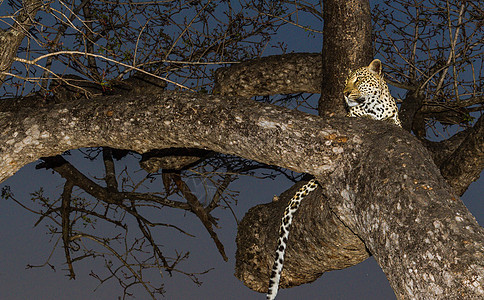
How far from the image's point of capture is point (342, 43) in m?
5.02

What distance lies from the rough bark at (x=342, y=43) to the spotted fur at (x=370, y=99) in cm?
82

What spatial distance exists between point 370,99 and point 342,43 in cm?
110

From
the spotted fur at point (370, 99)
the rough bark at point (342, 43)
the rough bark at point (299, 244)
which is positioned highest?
the rough bark at point (342, 43)

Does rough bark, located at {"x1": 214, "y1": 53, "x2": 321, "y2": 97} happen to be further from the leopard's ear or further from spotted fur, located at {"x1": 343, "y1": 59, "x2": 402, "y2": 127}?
spotted fur, located at {"x1": 343, "y1": 59, "x2": 402, "y2": 127}

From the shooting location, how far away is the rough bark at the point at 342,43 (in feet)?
16.4

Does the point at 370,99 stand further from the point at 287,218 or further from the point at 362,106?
the point at 287,218

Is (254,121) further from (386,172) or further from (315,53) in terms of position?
(315,53)

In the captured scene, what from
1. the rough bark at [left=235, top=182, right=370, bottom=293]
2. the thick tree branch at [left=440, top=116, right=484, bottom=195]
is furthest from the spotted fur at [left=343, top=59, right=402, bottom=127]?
the rough bark at [left=235, top=182, right=370, bottom=293]

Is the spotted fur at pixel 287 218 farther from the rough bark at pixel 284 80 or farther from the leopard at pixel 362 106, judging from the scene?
the rough bark at pixel 284 80

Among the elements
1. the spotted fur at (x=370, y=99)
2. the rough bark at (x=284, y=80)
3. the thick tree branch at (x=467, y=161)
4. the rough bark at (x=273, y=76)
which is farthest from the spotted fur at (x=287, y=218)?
the rough bark at (x=273, y=76)

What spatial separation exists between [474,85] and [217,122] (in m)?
3.35

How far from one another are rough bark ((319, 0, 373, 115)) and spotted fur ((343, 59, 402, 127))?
0.82 m

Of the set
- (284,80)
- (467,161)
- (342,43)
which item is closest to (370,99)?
(467,161)

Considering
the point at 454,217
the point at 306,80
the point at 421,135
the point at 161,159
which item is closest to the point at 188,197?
the point at 161,159
